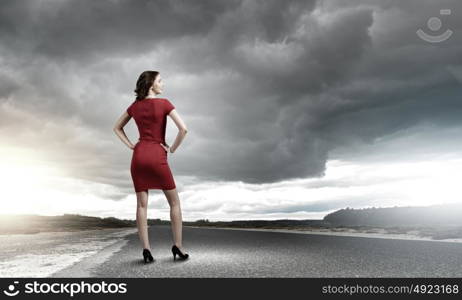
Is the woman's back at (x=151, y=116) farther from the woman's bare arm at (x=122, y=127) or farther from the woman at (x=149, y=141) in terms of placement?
the woman's bare arm at (x=122, y=127)

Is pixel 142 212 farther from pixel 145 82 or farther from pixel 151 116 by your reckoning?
pixel 145 82

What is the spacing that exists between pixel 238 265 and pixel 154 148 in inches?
80.6

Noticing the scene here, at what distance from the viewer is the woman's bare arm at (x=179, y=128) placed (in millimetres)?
5625

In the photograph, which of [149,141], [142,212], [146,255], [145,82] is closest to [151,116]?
[149,141]

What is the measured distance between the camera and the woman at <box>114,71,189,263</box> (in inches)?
223

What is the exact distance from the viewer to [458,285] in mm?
4375

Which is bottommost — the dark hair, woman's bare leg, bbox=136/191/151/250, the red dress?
woman's bare leg, bbox=136/191/151/250

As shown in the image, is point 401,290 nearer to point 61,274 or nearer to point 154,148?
point 154,148

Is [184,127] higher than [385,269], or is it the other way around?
[184,127]

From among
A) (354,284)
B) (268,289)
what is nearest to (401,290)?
(354,284)

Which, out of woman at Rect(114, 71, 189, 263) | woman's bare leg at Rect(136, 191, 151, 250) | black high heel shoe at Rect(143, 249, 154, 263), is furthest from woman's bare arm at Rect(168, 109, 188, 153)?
black high heel shoe at Rect(143, 249, 154, 263)

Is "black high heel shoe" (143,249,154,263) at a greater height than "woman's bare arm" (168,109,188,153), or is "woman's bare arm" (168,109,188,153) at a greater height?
"woman's bare arm" (168,109,188,153)

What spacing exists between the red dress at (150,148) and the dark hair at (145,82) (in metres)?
0.11

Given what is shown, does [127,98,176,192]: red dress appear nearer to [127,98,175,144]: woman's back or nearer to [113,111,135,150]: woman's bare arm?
[127,98,175,144]: woman's back
